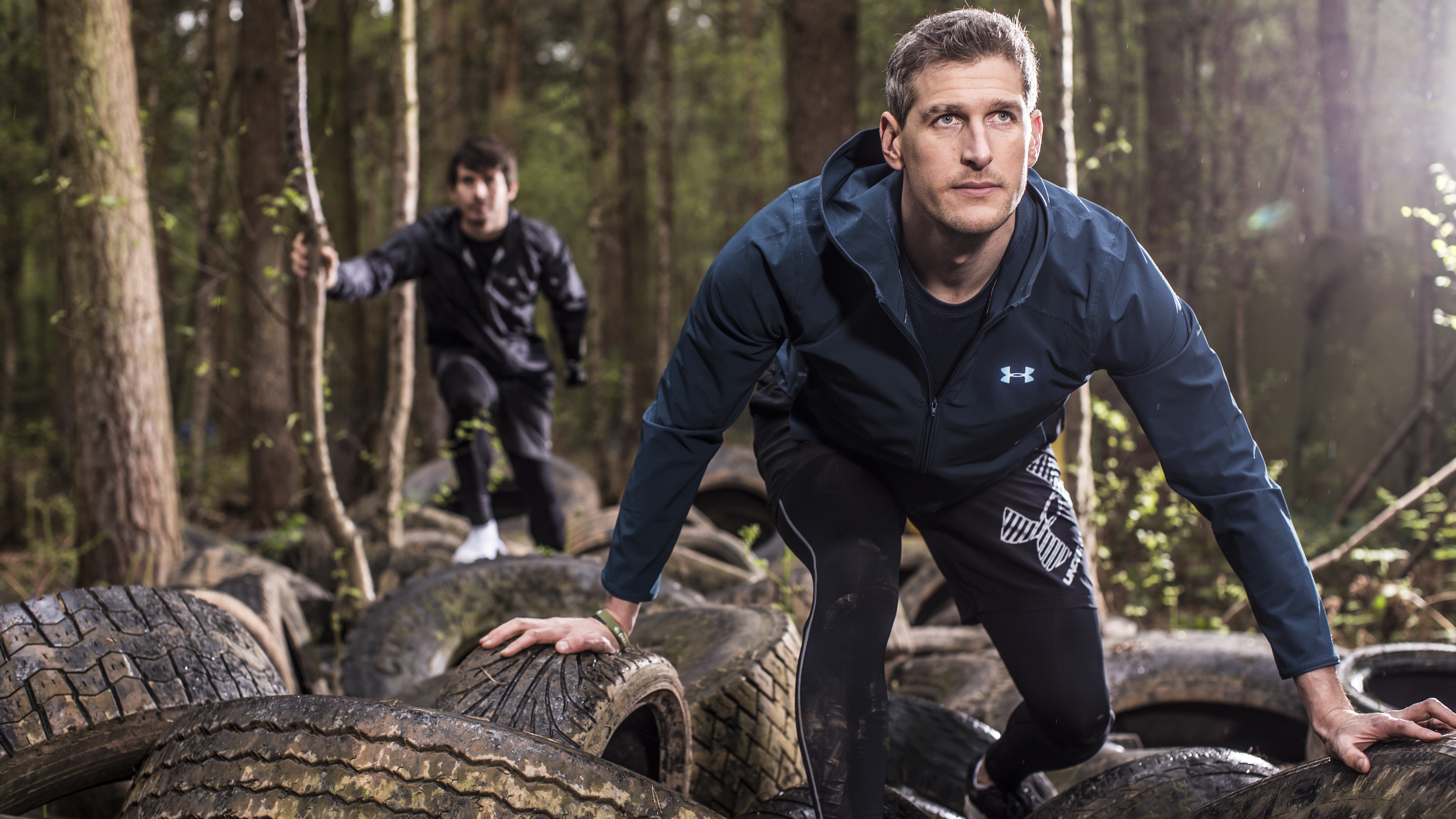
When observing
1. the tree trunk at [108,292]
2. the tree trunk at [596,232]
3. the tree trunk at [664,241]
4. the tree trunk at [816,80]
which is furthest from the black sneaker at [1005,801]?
the tree trunk at [664,241]

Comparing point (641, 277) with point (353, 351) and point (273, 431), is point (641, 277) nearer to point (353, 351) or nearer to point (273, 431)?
→ point (353, 351)

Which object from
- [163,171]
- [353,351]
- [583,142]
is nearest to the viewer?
[353,351]

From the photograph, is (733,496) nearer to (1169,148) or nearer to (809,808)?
(809,808)

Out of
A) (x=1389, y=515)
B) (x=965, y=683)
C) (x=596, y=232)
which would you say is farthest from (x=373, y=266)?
(x=1389, y=515)

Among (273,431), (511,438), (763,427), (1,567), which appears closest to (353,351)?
(273,431)

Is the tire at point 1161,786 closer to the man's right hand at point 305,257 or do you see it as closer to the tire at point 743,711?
the tire at point 743,711

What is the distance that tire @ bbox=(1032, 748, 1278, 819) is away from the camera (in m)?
2.28

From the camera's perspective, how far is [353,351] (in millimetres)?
9500

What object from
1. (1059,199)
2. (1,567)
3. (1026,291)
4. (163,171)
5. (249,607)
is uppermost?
(163,171)

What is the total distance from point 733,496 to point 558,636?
5.81 m

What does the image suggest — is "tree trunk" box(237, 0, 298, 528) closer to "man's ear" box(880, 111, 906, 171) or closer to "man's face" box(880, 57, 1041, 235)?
"man's ear" box(880, 111, 906, 171)

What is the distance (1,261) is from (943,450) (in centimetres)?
1399

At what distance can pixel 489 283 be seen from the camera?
5.35 metres

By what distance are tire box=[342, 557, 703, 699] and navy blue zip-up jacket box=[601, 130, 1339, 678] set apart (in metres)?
1.98
